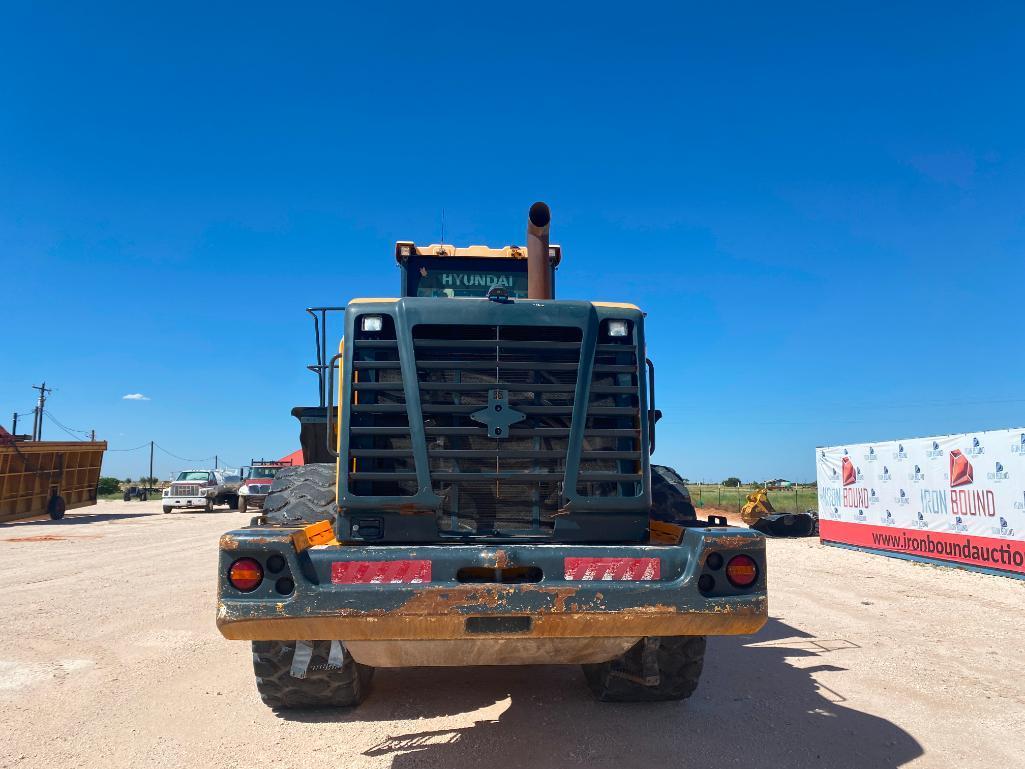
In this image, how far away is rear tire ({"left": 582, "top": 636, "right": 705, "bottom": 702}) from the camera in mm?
4445

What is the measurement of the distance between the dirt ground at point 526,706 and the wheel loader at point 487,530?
1.30 feet

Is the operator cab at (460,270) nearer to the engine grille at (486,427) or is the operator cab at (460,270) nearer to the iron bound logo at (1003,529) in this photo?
the engine grille at (486,427)

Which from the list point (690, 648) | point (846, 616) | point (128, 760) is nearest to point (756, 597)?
point (690, 648)

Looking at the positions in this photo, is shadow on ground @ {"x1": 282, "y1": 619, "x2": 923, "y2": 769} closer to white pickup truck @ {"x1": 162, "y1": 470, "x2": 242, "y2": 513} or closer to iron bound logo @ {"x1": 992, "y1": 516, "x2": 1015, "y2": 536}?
iron bound logo @ {"x1": 992, "y1": 516, "x2": 1015, "y2": 536}

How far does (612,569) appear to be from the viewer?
3414 millimetres

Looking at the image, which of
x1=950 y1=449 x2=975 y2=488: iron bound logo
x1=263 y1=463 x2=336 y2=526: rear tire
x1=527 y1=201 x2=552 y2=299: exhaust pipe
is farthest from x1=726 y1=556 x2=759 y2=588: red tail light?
x1=950 y1=449 x2=975 y2=488: iron bound logo

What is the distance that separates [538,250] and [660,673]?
276 cm

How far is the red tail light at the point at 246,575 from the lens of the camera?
10.9ft

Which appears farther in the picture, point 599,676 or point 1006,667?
point 1006,667

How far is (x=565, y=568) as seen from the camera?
11.2 ft

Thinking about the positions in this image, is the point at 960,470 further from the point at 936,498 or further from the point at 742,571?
the point at 742,571

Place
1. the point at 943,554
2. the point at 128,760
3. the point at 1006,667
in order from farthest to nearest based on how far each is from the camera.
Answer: the point at 943,554 → the point at 1006,667 → the point at 128,760

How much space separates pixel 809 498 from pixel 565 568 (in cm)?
3644

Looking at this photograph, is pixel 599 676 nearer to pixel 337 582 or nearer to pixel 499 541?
pixel 499 541
